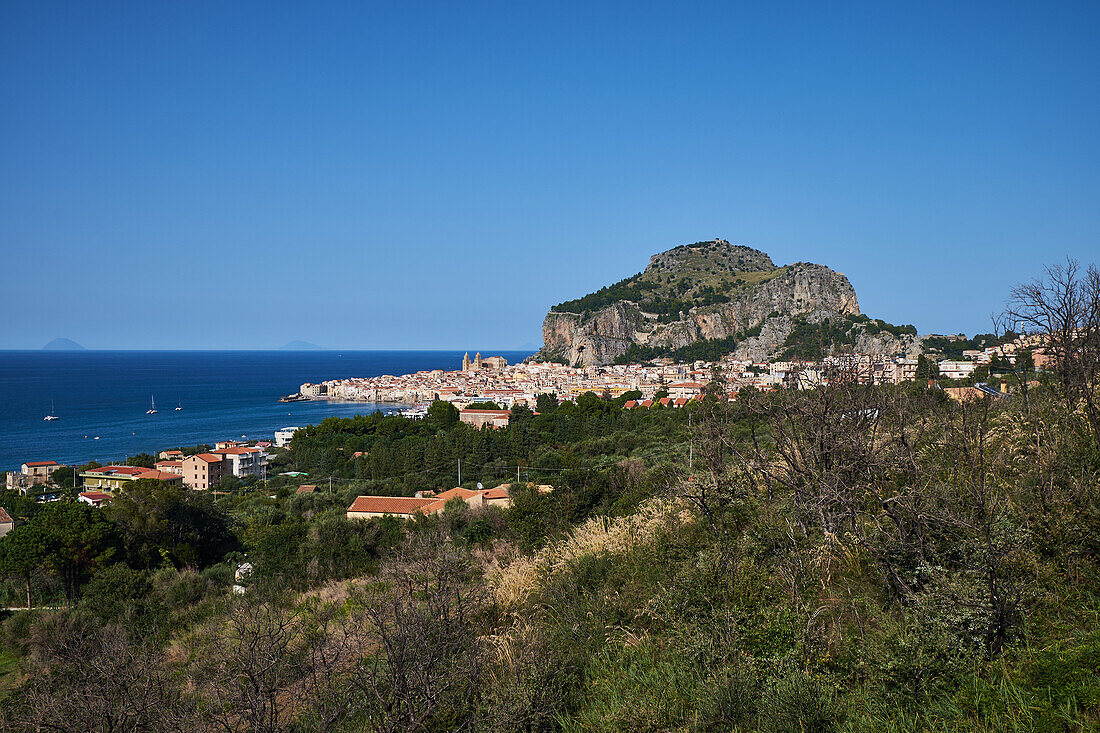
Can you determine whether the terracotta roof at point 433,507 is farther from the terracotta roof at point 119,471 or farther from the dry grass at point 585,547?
the terracotta roof at point 119,471

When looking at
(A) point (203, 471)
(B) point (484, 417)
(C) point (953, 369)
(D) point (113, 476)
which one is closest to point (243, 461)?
(A) point (203, 471)

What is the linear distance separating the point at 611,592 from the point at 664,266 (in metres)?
141

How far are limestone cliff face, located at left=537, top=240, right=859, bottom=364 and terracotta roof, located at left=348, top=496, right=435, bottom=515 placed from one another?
80.0 metres

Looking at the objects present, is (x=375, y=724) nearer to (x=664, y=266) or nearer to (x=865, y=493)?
(x=865, y=493)

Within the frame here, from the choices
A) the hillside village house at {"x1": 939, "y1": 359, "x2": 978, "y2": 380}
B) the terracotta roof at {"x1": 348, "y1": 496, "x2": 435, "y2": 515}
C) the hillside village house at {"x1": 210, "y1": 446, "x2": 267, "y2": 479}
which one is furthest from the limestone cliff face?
the terracotta roof at {"x1": 348, "y1": 496, "x2": 435, "y2": 515}

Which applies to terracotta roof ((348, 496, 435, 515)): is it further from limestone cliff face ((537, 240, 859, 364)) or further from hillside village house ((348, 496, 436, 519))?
limestone cliff face ((537, 240, 859, 364))

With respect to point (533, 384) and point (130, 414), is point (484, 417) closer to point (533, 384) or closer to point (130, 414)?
point (533, 384)

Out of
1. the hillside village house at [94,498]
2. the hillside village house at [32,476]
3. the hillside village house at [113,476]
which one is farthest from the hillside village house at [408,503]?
the hillside village house at [32,476]

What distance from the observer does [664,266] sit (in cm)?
14188

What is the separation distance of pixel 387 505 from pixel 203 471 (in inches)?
824

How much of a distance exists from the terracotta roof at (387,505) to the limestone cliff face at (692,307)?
7996 centimetres

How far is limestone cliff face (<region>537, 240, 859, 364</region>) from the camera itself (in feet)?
330

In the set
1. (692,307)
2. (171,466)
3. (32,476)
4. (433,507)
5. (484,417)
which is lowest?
(32,476)

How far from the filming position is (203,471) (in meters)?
33.2
